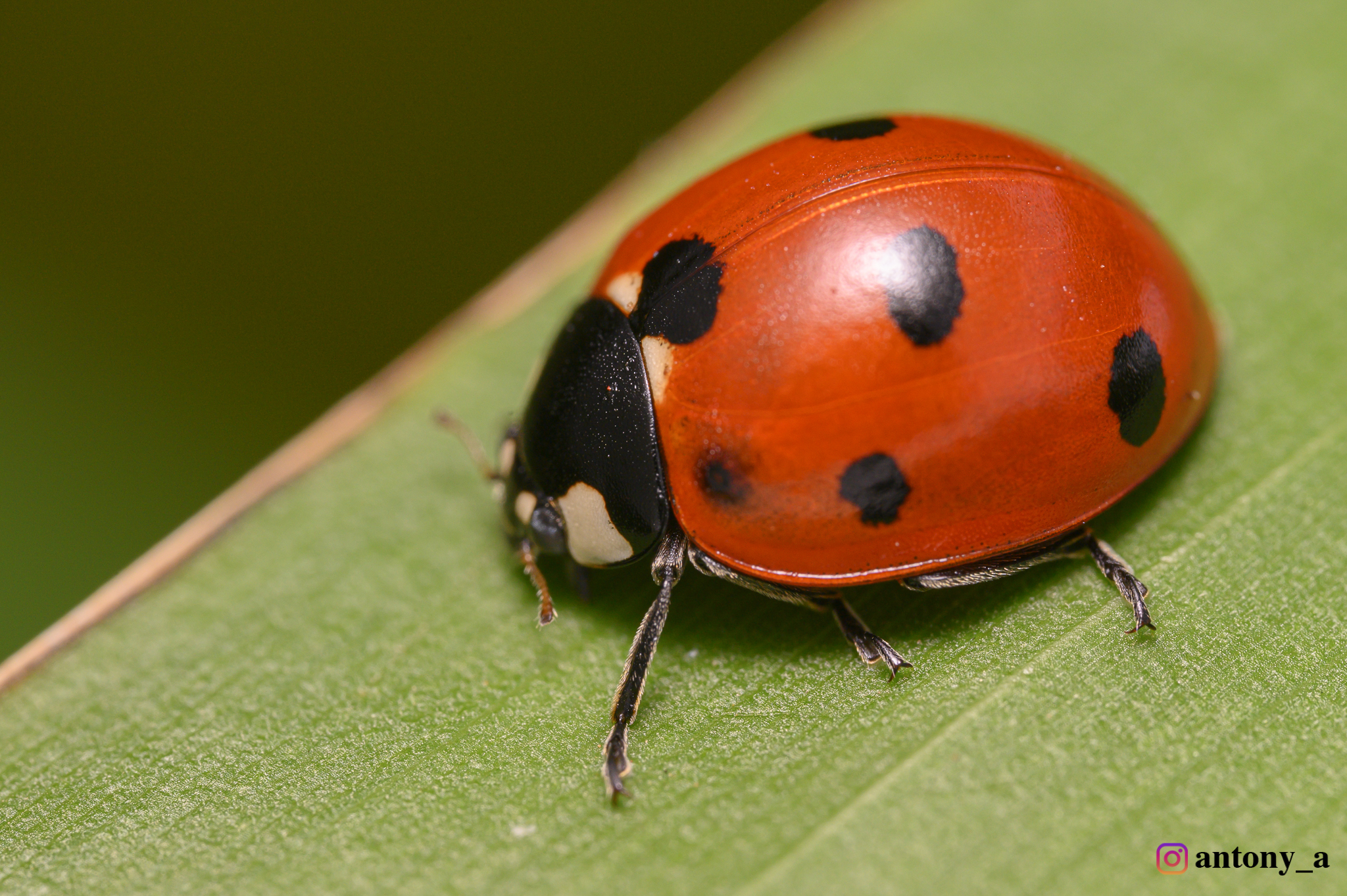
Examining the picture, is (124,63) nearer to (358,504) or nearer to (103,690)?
(358,504)

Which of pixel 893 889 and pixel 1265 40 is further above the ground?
pixel 1265 40

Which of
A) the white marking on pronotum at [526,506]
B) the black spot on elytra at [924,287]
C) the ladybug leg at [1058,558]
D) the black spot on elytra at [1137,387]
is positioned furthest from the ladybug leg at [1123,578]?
the white marking on pronotum at [526,506]

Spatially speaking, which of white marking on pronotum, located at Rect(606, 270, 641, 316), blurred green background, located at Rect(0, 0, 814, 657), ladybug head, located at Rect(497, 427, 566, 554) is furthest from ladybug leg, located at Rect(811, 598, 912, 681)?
blurred green background, located at Rect(0, 0, 814, 657)

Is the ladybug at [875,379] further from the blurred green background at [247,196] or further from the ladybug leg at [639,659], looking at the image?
the blurred green background at [247,196]

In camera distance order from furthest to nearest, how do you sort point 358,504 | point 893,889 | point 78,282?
point 78,282 < point 358,504 < point 893,889

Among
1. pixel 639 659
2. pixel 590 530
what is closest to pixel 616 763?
pixel 639 659

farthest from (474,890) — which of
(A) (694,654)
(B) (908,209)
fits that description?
(B) (908,209)
